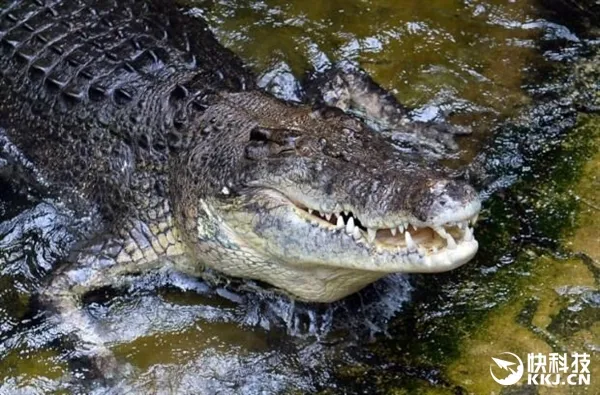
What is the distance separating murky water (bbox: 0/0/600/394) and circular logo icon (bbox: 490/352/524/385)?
57 mm

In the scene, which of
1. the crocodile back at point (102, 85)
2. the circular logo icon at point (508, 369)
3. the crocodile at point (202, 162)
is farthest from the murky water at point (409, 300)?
the crocodile back at point (102, 85)

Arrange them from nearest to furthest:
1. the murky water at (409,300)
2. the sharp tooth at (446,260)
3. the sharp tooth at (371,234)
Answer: the sharp tooth at (446,260)
the sharp tooth at (371,234)
the murky water at (409,300)

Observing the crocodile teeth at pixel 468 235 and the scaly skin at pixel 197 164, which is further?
the scaly skin at pixel 197 164

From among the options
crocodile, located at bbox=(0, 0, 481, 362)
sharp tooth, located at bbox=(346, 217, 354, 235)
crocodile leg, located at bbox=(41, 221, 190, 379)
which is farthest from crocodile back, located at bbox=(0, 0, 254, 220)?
sharp tooth, located at bbox=(346, 217, 354, 235)

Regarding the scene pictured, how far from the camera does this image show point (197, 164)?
4.35 meters

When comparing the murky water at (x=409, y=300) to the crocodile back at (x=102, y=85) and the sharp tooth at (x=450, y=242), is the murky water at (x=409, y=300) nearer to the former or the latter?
the crocodile back at (x=102, y=85)

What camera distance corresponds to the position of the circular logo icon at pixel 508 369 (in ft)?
12.5

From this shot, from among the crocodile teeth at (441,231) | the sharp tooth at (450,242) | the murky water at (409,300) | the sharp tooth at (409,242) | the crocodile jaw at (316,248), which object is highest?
the crocodile teeth at (441,231)

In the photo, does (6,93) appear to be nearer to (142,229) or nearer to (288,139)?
(142,229)

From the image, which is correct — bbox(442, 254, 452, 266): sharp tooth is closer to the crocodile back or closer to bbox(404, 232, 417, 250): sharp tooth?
bbox(404, 232, 417, 250): sharp tooth

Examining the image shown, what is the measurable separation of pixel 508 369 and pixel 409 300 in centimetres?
64

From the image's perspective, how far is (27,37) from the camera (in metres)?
5.21

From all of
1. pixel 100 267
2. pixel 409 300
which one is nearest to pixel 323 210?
pixel 409 300

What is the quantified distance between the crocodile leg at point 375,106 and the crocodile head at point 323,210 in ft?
3.68
